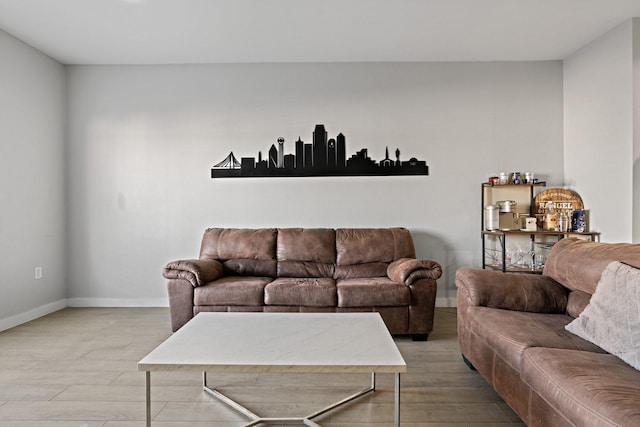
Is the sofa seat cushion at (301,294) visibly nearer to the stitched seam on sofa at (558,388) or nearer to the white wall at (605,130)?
the stitched seam on sofa at (558,388)

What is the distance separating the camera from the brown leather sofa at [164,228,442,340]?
11.6 ft

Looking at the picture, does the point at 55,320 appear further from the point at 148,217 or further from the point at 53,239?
the point at 148,217

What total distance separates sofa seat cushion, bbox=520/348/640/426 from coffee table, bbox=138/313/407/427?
552mm

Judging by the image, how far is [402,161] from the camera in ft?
15.4

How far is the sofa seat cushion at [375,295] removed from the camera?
3.53 metres

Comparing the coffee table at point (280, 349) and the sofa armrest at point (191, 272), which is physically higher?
the sofa armrest at point (191, 272)

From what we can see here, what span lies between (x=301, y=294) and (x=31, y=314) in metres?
2.76

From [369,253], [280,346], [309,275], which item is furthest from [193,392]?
[369,253]

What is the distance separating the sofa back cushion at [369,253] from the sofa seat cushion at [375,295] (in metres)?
0.51

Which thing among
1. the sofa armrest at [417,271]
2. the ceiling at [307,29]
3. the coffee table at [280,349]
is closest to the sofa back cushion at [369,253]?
the sofa armrest at [417,271]

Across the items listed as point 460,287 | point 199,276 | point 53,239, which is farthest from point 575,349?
point 53,239

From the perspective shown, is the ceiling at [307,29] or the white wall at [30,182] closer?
the ceiling at [307,29]

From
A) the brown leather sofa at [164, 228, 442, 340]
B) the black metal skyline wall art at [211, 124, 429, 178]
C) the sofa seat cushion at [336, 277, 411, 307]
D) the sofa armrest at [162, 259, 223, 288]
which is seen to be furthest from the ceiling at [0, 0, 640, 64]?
the sofa seat cushion at [336, 277, 411, 307]

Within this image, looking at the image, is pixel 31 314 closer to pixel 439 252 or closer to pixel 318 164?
pixel 318 164
